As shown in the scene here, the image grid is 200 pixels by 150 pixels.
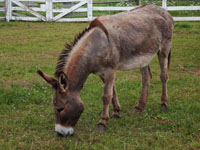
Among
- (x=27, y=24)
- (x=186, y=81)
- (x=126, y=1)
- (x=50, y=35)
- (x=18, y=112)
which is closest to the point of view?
(x=18, y=112)

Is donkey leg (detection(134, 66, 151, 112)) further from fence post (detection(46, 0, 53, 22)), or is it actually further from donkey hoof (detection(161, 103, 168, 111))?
fence post (detection(46, 0, 53, 22))

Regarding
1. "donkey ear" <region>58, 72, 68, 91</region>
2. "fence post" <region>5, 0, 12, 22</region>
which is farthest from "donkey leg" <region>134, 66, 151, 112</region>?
"fence post" <region>5, 0, 12, 22</region>

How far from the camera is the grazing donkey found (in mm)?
4500

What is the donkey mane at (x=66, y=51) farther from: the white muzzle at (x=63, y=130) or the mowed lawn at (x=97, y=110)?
the mowed lawn at (x=97, y=110)

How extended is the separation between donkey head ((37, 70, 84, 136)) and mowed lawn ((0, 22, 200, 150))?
238mm

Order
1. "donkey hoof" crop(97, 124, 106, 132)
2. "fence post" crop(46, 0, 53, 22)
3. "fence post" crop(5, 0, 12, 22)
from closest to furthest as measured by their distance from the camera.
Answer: "donkey hoof" crop(97, 124, 106, 132)
"fence post" crop(46, 0, 53, 22)
"fence post" crop(5, 0, 12, 22)

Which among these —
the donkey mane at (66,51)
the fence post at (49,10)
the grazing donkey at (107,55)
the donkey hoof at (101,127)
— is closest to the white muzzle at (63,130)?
the grazing donkey at (107,55)

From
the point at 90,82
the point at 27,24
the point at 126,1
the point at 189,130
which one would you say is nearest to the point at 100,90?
the point at 90,82

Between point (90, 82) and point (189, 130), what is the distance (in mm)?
3274

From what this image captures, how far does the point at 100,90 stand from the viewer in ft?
23.1

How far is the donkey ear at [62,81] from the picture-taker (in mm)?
4316

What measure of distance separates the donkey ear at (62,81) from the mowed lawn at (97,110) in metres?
0.76

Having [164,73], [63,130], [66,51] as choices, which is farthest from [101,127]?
[164,73]

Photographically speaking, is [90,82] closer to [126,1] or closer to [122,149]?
[122,149]
